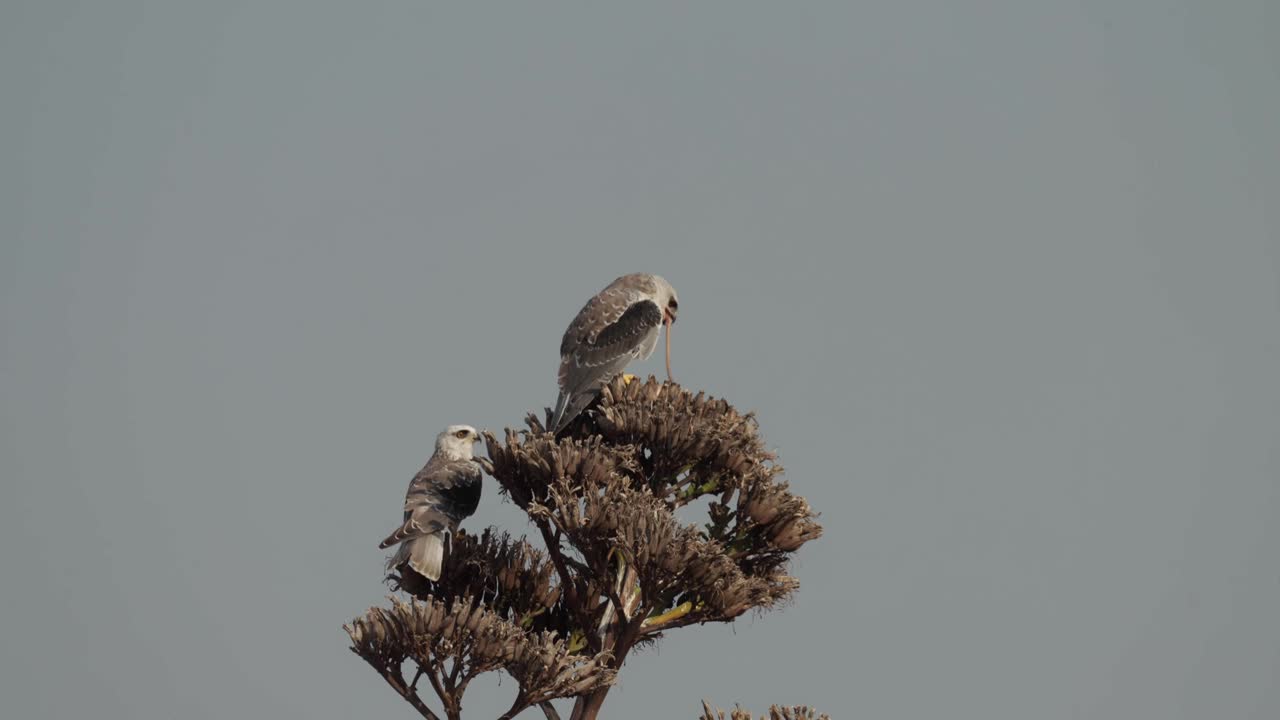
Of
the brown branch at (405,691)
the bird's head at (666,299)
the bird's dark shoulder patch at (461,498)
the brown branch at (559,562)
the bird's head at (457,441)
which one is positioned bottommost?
the brown branch at (405,691)

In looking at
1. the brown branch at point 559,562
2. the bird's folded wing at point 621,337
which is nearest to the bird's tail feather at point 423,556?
the brown branch at point 559,562

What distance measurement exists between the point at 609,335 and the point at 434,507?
3316mm

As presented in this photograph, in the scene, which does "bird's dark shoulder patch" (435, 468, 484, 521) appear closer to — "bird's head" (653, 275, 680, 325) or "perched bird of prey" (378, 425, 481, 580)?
"perched bird of prey" (378, 425, 481, 580)

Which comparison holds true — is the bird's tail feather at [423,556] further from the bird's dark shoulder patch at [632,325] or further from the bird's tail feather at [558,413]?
the bird's dark shoulder patch at [632,325]

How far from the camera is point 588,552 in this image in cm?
1339

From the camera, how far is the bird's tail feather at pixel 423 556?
44.4 ft

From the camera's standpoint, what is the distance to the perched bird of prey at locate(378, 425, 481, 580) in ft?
44.6

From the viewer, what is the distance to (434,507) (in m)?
13.8

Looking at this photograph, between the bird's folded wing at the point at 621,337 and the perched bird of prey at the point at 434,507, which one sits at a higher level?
the bird's folded wing at the point at 621,337

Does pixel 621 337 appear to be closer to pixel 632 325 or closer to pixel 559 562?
pixel 632 325

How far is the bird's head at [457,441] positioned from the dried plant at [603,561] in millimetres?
1028

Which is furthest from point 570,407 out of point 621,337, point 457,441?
point 621,337

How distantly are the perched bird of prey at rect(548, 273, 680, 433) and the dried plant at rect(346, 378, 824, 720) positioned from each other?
586 millimetres

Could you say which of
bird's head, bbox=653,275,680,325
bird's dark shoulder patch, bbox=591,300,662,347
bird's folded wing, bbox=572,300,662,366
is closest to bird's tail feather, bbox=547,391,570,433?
bird's folded wing, bbox=572,300,662,366
